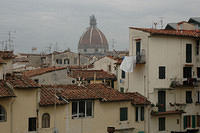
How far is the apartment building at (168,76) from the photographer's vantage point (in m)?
32.4

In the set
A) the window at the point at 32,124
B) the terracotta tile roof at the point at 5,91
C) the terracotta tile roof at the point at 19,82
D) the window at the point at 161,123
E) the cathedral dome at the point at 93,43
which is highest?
the cathedral dome at the point at 93,43

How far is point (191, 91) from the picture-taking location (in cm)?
3441

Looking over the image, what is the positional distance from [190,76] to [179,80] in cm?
180

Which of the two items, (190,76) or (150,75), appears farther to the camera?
(190,76)

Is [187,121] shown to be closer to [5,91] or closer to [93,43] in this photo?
[5,91]

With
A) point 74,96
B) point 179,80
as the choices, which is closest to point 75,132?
point 74,96

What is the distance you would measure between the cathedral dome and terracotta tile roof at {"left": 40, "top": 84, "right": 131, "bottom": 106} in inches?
5508

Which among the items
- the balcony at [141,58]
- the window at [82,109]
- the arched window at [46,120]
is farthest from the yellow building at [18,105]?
the balcony at [141,58]

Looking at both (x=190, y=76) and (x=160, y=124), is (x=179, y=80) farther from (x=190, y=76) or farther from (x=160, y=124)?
(x=160, y=124)

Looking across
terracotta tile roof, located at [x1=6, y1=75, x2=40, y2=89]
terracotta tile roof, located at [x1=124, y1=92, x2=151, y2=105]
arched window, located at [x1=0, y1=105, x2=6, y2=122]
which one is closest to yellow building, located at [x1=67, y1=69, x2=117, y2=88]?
terracotta tile roof, located at [x1=124, y1=92, x2=151, y2=105]

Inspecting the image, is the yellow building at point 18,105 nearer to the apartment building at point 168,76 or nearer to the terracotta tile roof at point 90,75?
the apartment building at point 168,76

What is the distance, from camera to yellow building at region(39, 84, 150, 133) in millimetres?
26078

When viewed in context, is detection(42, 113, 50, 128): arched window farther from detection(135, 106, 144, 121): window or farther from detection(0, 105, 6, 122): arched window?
detection(135, 106, 144, 121): window

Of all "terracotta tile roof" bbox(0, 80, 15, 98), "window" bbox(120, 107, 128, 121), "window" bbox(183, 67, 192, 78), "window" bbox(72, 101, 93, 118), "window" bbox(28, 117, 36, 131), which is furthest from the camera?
"window" bbox(183, 67, 192, 78)
